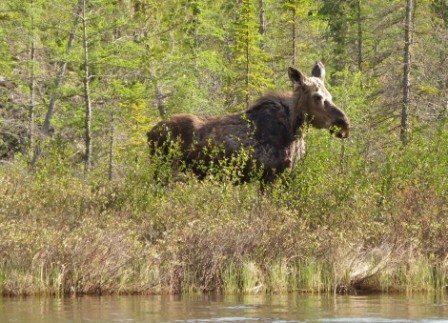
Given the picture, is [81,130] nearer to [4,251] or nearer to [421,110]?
[421,110]

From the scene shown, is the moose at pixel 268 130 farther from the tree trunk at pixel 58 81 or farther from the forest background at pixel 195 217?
the tree trunk at pixel 58 81

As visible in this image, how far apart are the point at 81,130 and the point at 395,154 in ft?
35.4

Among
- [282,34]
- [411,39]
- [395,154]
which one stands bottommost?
[395,154]

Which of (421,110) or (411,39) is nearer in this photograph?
(411,39)

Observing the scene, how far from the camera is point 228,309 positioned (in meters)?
13.6

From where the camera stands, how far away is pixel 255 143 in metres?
19.2

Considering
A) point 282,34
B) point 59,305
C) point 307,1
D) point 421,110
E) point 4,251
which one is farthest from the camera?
point 282,34

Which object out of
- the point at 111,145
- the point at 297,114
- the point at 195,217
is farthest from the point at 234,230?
A: the point at 111,145

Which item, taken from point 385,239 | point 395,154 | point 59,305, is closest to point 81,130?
point 395,154

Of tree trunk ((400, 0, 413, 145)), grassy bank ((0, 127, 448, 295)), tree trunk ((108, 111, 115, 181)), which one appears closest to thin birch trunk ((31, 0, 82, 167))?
tree trunk ((108, 111, 115, 181))

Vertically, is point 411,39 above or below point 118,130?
above

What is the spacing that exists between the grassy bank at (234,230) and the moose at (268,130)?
37cm

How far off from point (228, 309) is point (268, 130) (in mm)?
6151

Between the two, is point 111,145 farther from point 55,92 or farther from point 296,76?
point 296,76
